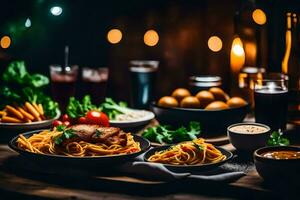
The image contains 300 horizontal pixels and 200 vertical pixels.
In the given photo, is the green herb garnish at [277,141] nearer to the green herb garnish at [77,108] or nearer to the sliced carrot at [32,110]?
the green herb garnish at [77,108]

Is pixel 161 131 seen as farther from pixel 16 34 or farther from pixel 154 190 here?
pixel 16 34

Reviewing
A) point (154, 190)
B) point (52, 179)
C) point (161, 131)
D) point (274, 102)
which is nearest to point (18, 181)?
point (52, 179)

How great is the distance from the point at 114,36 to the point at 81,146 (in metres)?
2.00

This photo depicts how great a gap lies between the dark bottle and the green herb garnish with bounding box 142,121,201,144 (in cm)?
85

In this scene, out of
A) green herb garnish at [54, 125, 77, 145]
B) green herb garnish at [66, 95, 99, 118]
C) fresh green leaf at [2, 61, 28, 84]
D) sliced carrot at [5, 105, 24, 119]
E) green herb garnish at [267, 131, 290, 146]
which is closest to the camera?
green herb garnish at [54, 125, 77, 145]

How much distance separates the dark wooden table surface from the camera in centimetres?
270

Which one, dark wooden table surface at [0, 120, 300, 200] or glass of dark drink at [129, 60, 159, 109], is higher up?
glass of dark drink at [129, 60, 159, 109]

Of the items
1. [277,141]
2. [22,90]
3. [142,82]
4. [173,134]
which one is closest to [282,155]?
[277,141]

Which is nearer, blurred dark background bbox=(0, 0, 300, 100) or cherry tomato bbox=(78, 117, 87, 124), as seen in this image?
cherry tomato bbox=(78, 117, 87, 124)

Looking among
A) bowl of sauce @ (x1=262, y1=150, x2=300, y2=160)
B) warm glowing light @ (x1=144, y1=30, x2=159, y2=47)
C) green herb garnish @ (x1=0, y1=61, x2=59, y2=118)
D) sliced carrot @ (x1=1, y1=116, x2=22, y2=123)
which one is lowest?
bowl of sauce @ (x1=262, y1=150, x2=300, y2=160)

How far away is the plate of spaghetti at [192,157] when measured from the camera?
9.43ft

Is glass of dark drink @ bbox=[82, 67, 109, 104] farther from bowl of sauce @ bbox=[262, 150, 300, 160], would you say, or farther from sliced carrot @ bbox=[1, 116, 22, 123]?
bowl of sauce @ bbox=[262, 150, 300, 160]

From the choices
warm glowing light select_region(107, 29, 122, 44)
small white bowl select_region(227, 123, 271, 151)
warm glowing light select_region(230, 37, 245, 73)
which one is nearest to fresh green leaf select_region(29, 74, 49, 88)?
warm glowing light select_region(107, 29, 122, 44)

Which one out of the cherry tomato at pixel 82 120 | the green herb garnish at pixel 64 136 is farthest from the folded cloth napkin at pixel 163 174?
the cherry tomato at pixel 82 120
